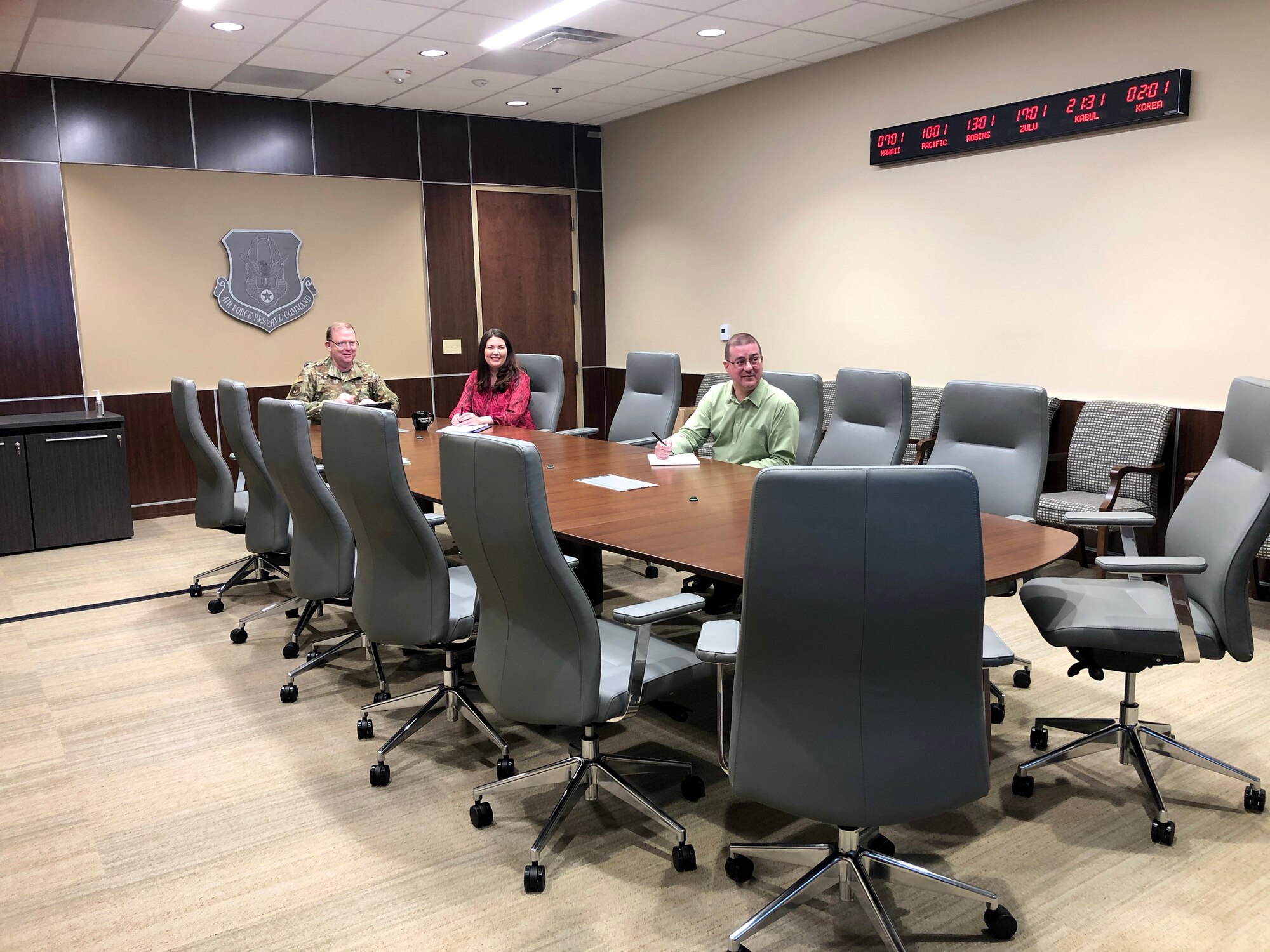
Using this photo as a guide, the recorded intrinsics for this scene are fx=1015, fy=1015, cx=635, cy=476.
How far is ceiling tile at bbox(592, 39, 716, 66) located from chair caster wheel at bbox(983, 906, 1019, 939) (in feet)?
17.1

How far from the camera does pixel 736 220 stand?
7.64 meters

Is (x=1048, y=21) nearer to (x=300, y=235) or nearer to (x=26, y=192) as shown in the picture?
(x=300, y=235)

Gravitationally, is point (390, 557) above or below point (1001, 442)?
below

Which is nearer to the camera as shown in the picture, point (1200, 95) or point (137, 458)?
point (1200, 95)

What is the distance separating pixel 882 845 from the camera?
2.59 metres

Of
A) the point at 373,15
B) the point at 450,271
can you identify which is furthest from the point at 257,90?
the point at 373,15

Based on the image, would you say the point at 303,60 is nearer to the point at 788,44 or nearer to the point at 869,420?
the point at 788,44

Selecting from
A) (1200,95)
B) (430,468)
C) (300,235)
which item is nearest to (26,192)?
(300,235)

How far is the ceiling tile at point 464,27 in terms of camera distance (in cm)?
548

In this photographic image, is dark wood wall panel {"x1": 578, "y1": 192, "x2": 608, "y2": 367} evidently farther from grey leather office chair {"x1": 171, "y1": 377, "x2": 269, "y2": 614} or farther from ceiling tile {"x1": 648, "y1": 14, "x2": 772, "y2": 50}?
grey leather office chair {"x1": 171, "y1": 377, "x2": 269, "y2": 614}

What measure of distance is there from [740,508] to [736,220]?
4.76 metres

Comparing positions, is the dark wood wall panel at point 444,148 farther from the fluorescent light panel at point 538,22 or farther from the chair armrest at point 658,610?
the chair armrest at point 658,610

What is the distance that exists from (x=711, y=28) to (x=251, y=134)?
11.7 feet

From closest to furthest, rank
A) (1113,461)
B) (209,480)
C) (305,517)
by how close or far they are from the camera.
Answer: (305,517)
(209,480)
(1113,461)
